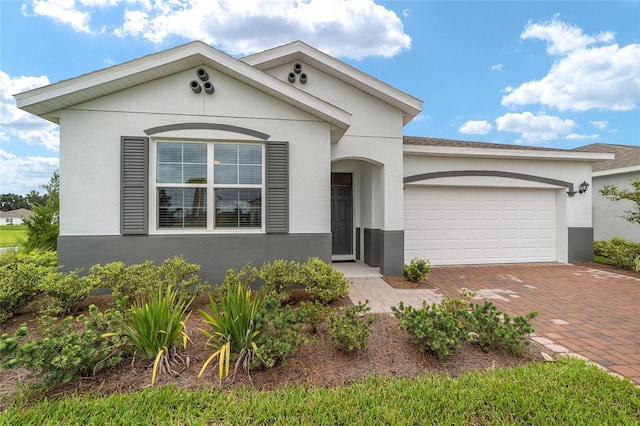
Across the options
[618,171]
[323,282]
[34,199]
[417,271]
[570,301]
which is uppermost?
[618,171]

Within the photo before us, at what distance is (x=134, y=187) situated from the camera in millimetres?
5281

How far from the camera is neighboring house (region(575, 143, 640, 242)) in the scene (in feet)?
34.2

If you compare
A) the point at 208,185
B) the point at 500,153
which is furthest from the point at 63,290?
the point at 500,153

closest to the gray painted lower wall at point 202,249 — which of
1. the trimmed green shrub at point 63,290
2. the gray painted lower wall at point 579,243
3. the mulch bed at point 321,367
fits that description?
the trimmed green shrub at point 63,290

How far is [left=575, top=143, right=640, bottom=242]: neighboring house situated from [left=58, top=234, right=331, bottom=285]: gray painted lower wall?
37.6ft

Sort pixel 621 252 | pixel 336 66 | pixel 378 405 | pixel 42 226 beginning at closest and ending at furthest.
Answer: pixel 378 405, pixel 336 66, pixel 621 252, pixel 42 226

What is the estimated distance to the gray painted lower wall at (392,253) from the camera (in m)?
7.25

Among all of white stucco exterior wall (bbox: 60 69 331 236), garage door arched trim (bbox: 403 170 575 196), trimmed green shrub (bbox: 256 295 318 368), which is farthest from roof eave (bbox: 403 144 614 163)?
trimmed green shrub (bbox: 256 295 318 368)

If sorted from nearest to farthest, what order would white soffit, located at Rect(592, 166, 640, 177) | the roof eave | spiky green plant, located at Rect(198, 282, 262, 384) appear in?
1. spiky green plant, located at Rect(198, 282, 262, 384)
2. the roof eave
3. white soffit, located at Rect(592, 166, 640, 177)

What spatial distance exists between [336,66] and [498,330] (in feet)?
22.0

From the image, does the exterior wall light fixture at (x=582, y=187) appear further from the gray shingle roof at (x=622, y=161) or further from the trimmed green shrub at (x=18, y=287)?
Result: the trimmed green shrub at (x=18, y=287)

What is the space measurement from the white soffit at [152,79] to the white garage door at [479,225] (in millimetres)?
4308

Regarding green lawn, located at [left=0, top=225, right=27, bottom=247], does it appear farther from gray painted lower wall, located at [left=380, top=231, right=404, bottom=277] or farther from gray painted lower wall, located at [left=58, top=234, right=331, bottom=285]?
gray painted lower wall, located at [left=380, top=231, right=404, bottom=277]

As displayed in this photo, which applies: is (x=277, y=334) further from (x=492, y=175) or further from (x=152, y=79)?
(x=492, y=175)
